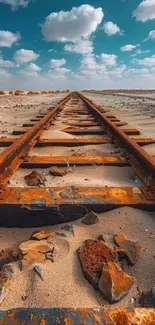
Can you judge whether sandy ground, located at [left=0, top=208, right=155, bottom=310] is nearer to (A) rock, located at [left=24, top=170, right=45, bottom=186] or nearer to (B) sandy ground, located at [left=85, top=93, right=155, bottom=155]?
(A) rock, located at [left=24, top=170, right=45, bottom=186]

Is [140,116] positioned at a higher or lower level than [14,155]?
lower

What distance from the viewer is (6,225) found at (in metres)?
1.75

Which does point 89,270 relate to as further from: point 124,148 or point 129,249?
point 124,148

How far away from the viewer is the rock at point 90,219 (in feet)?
5.61

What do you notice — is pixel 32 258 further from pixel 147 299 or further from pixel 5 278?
pixel 147 299

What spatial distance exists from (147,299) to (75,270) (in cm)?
35

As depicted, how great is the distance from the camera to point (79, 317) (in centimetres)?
90

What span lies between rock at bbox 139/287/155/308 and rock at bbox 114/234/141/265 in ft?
0.72

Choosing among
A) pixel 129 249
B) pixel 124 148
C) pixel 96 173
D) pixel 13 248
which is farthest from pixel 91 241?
pixel 124 148

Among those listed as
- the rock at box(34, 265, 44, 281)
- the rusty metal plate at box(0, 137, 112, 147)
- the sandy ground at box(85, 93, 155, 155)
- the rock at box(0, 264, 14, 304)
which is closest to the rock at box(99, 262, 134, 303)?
the rock at box(34, 265, 44, 281)

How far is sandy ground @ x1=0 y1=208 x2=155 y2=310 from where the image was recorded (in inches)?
45.6

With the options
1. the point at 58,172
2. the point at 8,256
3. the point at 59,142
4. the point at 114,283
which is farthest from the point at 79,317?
the point at 59,142

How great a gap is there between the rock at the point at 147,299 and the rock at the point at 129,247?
0.22 meters

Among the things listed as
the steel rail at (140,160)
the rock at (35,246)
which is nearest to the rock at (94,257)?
the rock at (35,246)
